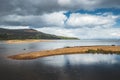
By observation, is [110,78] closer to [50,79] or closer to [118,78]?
[118,78]

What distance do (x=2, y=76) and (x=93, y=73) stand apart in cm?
1637

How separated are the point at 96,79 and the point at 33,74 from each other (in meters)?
11.4

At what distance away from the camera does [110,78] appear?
3045 cm

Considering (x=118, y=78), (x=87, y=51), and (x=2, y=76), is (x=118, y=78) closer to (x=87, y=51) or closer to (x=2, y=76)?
(x=2, y=76)

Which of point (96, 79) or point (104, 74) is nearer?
point (96, 79)

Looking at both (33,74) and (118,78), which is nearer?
(118,78)

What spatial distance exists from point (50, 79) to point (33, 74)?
5148 mm

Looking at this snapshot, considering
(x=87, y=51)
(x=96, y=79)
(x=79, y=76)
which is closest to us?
(x=96, y=79)

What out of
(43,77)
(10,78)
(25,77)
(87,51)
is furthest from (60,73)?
(87,51)

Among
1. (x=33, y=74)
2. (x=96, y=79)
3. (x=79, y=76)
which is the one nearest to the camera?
(x=96, y=79)

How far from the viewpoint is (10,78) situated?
31219mm

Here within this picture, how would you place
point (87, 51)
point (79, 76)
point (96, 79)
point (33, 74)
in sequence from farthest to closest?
1. point (87, 51)
2. point (33, 74)
3. point (79, 76)
4. point (96, 79)

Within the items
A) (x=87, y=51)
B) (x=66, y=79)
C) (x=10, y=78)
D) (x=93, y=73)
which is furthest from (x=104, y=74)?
(x=87, y=51)

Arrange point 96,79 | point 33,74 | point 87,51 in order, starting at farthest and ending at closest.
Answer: point 87,51 < point 33,74 < point 96,79
